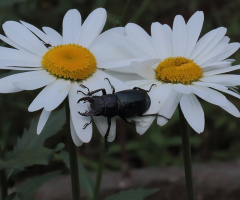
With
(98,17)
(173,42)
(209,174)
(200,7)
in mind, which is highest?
(200,7)

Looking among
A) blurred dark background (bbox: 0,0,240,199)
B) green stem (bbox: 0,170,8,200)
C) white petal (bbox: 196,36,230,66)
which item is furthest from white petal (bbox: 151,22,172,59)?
blurred dark background (bbox: 0,0,240,199)

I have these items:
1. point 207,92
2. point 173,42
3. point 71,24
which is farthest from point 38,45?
point 207,92

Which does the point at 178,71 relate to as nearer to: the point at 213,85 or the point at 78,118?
the point at 213,85

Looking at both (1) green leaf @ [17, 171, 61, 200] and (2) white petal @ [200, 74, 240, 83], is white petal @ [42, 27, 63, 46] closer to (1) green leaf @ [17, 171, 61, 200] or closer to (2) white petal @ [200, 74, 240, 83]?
(2) white petal @ [200, 74, 240, 83]

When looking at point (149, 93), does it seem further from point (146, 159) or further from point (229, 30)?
point (229, 30)

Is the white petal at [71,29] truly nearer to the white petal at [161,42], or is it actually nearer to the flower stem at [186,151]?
the white petal at [161,42]

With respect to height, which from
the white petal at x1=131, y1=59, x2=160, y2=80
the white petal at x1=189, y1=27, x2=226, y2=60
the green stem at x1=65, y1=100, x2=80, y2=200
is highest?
the white petal at x1=189, y1=27, x2=226, y2=60
